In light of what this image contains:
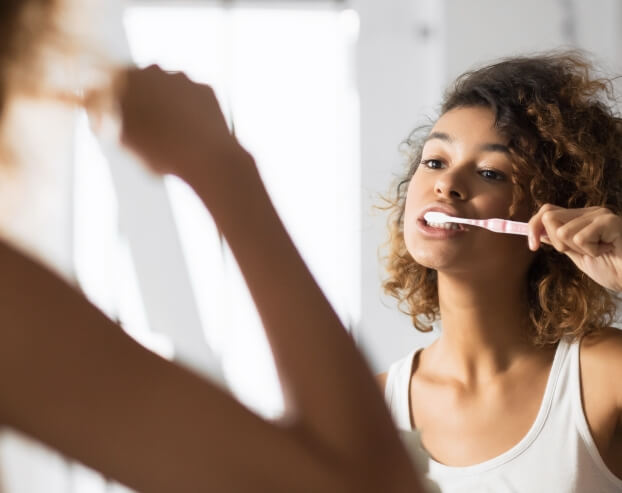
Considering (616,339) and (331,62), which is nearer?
(616,339)

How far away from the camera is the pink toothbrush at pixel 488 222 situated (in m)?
0.93

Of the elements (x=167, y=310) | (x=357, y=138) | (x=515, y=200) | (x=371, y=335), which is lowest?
(x=371, y=335)

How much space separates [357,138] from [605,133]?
1.07 metres

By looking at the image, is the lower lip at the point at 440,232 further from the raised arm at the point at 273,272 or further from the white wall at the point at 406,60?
the white wall at the point at 406,60

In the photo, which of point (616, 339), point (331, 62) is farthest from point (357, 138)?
point (616, 339)

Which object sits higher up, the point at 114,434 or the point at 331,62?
the point at 114,434

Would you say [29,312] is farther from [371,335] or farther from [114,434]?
[371,335]

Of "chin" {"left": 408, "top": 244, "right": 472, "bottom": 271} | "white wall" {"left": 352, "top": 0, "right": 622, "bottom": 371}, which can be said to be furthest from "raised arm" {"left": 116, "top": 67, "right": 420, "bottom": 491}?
"white wall" {"left": 352, "top": 0, "right": 622, "bottom": 371}

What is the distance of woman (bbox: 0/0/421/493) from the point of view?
268 millimetres

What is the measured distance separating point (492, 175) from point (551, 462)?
0.40 metres

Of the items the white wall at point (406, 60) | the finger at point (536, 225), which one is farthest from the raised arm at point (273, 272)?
the white wall at point (406, 60)

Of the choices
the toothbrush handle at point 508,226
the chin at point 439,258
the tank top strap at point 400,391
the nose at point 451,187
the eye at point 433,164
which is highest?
the eye at point 433,164

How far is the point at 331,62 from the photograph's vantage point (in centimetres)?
223

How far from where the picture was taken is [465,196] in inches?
41.6
